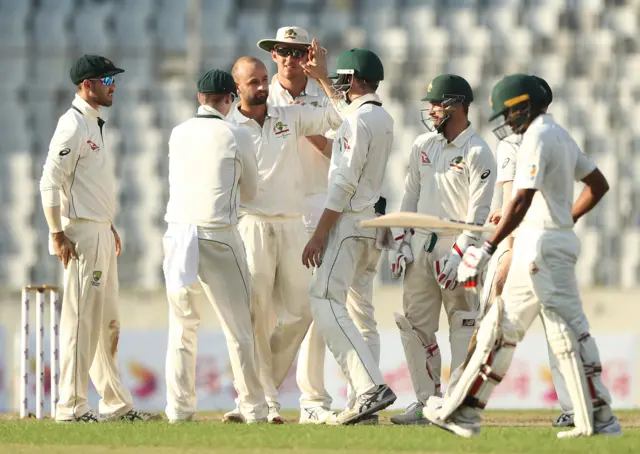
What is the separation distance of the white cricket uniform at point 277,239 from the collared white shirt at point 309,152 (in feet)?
0.74

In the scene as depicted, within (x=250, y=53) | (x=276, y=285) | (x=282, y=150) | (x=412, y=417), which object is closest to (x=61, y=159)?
(x=282, y=150)

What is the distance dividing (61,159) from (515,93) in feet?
8.81

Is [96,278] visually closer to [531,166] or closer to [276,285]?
[276,285]

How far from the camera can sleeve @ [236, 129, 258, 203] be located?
668cm

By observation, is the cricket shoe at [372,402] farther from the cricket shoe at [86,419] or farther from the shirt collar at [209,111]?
the shirt collar at [209,111]

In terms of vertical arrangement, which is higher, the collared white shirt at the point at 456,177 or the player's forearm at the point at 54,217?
the collared white shirt at the point at 456,177

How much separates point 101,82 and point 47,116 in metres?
9.80

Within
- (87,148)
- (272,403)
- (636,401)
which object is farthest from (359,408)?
(636,401)

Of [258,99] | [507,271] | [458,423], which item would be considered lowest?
[458,423]

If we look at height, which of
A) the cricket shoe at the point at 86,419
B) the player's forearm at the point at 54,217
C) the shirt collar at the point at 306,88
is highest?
the shirt collar at the point at 306,88

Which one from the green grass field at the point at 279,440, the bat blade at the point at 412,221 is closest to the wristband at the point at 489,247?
the bat blade at the point at 412,221

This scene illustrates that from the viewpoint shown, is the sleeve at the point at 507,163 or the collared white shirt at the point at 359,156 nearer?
the collared white shirt at the point at 359,156

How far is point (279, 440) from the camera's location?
570 cm

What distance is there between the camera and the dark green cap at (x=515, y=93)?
5.84 meters
